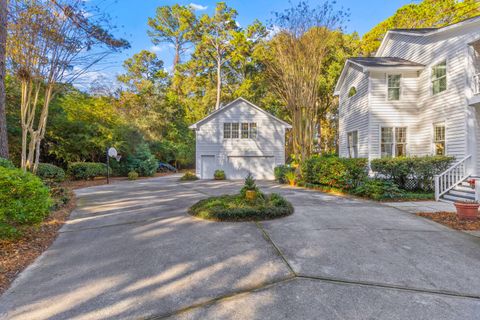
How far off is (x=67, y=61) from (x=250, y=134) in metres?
11.4

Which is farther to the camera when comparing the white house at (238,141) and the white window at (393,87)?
the white house at (238,141)

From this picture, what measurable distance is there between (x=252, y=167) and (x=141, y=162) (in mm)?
9562

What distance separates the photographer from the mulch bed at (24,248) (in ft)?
11.5

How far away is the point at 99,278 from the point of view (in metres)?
3.27

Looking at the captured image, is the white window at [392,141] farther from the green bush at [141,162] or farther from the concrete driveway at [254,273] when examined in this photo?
the green bush at [141,162]

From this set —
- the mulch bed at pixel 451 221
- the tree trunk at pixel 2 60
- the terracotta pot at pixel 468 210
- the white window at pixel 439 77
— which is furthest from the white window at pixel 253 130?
the tree trunk at pixel 2 60

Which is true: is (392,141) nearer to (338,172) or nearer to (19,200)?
(338,172)

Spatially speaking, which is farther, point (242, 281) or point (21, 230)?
point (21, 230)

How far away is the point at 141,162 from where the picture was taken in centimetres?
2084

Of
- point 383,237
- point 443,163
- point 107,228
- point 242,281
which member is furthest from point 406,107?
point 107,228

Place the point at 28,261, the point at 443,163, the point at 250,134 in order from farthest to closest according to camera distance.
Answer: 1. the point at 250,134
2. the point at 443,163
3. the point at 28,261

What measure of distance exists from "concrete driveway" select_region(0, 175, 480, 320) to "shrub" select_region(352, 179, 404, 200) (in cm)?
330

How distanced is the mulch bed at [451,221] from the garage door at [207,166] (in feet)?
43.7

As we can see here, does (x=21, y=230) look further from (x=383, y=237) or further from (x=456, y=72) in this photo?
(x=456, y=72)
